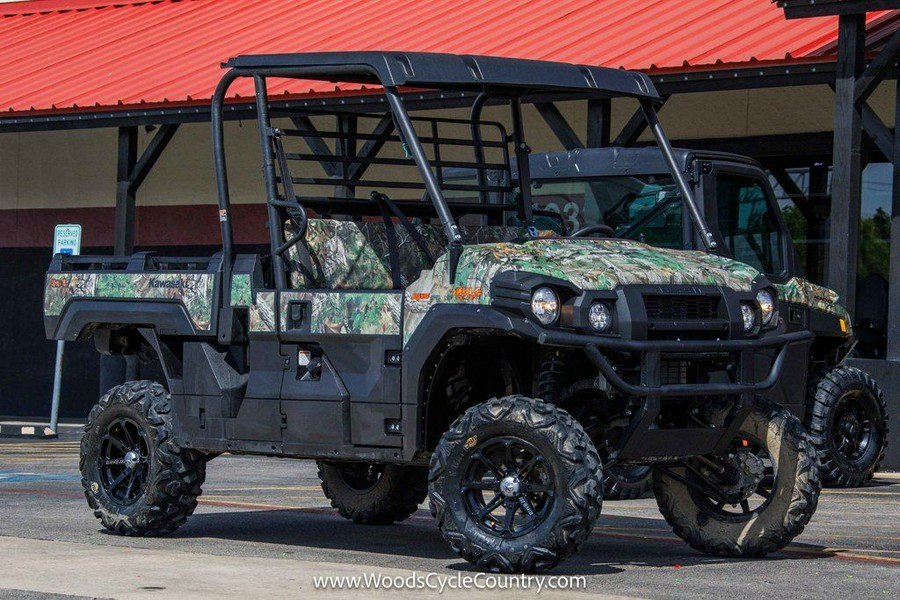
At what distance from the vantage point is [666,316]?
9.12 metres

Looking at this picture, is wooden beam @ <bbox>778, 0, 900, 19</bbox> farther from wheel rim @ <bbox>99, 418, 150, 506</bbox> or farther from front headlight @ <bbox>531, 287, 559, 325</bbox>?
front headlight @ <bbox>531, 287, 559, 325</bbox>

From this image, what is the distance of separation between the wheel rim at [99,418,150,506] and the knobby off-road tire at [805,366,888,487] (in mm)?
5807

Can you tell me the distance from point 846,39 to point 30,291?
1504 centimetres

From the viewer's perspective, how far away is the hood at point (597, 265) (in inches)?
353

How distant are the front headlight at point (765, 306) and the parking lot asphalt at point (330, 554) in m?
1.26

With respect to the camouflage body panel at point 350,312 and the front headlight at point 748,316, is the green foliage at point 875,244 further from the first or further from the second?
the camouflage body panel at point 350,312

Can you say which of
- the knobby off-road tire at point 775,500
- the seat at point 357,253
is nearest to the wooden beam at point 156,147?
the seat at point 357,253

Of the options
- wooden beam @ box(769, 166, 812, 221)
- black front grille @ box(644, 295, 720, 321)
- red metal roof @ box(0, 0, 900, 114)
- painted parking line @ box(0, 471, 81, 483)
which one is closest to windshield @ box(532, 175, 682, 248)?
black front grille @ box(644, 295, 720, 321)

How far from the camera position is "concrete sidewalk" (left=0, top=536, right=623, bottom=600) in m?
8.20

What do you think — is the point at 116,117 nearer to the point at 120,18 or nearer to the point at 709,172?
the point at 120,18

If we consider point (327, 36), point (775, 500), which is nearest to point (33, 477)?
point (775, 500)

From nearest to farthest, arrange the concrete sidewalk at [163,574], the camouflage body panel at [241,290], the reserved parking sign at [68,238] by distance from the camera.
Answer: the concrete sidewalk at [163,574]
the camouflage body panel at [241,290]
the reserved parking sign at [68,238]

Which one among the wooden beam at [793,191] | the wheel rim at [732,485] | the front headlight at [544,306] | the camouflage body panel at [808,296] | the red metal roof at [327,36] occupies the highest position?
the red metal roof at [327,36]

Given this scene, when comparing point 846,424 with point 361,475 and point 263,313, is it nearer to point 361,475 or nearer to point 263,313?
point 361,475
